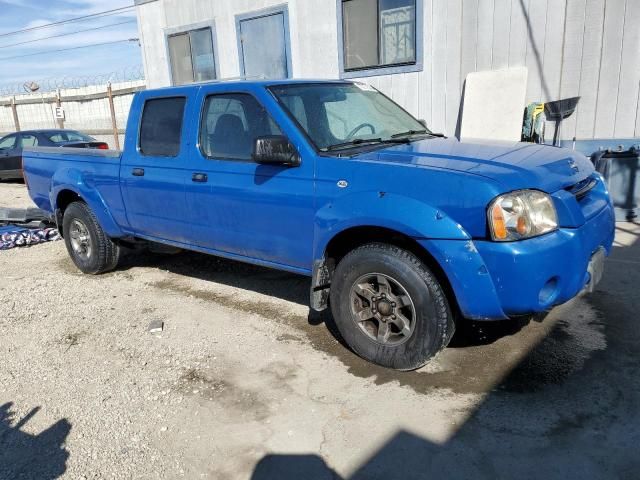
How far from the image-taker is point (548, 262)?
9.58ft

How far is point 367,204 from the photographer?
10.9 feet

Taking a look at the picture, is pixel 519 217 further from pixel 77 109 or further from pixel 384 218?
pixel 77 109

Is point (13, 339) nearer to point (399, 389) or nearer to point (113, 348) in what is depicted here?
point (113, 348)

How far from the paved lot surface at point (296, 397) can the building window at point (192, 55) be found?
782cm

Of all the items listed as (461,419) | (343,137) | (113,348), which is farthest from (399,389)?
(113,348)

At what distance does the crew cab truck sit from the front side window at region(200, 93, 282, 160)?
12 mm

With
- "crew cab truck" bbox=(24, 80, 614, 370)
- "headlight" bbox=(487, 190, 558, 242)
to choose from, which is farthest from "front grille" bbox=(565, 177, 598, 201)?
"headlight" bbox=(487, 190, 558, 242)

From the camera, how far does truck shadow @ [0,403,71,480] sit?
2750mm

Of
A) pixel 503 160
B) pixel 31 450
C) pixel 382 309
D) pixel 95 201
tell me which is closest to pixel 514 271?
pixel 503 160

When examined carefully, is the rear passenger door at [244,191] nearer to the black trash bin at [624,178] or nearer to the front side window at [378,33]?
the black trash bin at [624,178]

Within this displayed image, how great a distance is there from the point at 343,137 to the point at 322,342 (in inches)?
59.4

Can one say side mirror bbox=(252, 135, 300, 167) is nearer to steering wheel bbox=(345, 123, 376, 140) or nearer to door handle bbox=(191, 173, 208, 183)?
steering wheel bbox=(345, 123, 376, 140)

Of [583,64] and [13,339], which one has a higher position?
[583,64]

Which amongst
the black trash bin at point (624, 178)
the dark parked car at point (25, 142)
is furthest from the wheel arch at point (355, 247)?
the dark parked car at point (25, 142)
